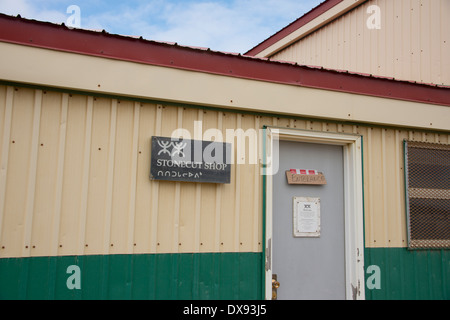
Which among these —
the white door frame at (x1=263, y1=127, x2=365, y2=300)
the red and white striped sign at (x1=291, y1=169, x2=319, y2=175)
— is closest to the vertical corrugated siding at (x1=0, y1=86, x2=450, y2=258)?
the white door frame at (x1=263, y1=127, x2=365, y2=300)

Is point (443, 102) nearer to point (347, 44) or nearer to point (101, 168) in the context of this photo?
point (347, 44)

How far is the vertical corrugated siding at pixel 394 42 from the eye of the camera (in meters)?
5.92

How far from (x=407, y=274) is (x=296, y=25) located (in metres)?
5.39

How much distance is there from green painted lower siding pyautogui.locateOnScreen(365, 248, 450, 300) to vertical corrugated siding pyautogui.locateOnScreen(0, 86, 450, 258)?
1410 millimetres

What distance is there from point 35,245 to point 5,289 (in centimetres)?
39

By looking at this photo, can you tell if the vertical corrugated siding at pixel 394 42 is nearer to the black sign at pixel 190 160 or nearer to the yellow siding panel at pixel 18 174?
the black sign at pixel 190 160

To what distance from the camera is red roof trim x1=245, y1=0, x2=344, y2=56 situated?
7398 mm

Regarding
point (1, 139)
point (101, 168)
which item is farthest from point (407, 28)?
point (1, 139)

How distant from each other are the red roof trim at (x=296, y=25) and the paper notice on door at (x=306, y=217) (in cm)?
451

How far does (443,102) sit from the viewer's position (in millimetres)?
4785

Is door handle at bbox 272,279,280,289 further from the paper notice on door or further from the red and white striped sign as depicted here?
the red and white striped sign

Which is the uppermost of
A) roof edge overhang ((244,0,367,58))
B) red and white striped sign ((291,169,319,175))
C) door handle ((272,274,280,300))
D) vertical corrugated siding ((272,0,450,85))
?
roof edge overhang ((244,0,367,58))

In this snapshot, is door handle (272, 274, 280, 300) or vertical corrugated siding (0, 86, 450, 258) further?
door handle (272, 274, 280, 300)

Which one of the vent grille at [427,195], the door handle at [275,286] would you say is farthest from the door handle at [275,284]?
the vent grille at [427,195]
